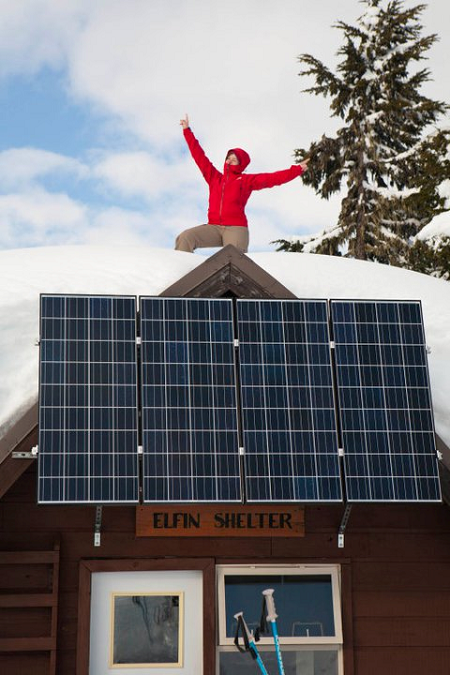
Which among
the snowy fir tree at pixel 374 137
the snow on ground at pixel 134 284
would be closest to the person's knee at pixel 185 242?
the snow on ground at pixel 134 284

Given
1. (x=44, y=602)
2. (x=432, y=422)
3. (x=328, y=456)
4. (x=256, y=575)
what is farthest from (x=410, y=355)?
(x=44, y=602)

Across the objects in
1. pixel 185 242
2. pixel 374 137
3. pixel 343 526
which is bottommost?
pixel 343 526

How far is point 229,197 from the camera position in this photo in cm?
1137

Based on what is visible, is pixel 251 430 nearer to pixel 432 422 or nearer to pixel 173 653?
pixel 432 422

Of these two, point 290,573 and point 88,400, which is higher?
point 88,400

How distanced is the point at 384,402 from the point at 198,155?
4.95 m

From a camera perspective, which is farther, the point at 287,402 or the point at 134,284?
the point at 134,284

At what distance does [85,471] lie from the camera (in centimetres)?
776

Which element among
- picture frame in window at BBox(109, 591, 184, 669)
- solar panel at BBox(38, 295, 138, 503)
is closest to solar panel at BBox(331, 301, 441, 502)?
solar panel at BBox(38, 295, 138, 503)

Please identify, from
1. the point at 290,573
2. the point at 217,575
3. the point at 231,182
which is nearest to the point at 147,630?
the point at 217,575

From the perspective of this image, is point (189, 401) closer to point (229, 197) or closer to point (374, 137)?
point (229, 197)

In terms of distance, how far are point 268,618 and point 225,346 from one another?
244 centimetres

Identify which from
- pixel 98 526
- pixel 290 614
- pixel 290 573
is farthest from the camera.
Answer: pixel 290 573

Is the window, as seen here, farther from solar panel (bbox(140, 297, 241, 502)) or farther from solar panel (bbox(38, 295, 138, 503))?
solar panel (bbox(38, 295, 138, 503))
